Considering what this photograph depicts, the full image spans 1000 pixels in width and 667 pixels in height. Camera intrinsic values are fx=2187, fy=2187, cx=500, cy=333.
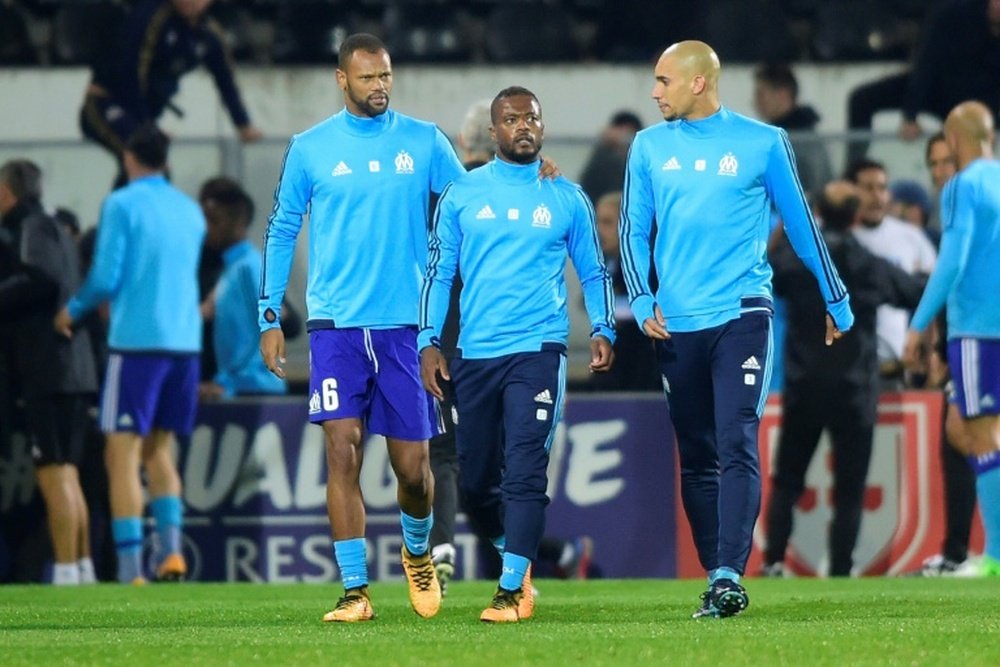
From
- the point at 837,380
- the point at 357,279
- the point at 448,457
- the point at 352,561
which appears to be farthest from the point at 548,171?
the point at 837,380

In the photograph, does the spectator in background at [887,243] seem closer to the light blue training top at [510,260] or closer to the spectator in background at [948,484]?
the spectator in background at [948,484]

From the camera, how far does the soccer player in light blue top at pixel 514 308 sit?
26.4 feet

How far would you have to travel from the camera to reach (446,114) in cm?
1697

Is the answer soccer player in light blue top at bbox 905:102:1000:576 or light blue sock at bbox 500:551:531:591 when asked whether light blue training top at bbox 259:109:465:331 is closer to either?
light blue sock at bbox 500:551:531:591

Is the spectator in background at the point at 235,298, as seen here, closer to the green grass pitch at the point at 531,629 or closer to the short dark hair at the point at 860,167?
the green grass pitch at the point at 531,629

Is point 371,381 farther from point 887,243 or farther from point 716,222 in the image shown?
point 887,243

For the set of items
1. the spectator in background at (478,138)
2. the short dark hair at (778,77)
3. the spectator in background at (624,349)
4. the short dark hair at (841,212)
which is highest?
the short dark hair at (778,77)

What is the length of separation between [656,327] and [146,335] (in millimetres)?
4726

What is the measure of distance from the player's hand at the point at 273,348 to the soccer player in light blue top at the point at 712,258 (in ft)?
4.42

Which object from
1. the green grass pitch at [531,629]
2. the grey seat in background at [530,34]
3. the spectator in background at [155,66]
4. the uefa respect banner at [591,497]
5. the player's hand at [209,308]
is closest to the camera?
the green grass pitch at [531,629]

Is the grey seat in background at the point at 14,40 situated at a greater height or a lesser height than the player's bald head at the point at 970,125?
greater

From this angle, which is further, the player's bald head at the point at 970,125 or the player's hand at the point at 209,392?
the player's hand at the point at 209,392

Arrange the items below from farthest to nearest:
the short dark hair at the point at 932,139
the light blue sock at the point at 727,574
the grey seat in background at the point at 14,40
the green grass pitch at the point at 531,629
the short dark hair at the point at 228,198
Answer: the grey seat in background at the point at 14,40, the short dark hair at the point at 228,198, the short dark hair at the point at 932,139, the light blue sock at the point at 727,574, the green grass pitch at the point at 531,629

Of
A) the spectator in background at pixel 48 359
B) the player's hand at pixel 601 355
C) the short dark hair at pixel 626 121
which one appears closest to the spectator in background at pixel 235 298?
the spectator in background at pixel 48 359
